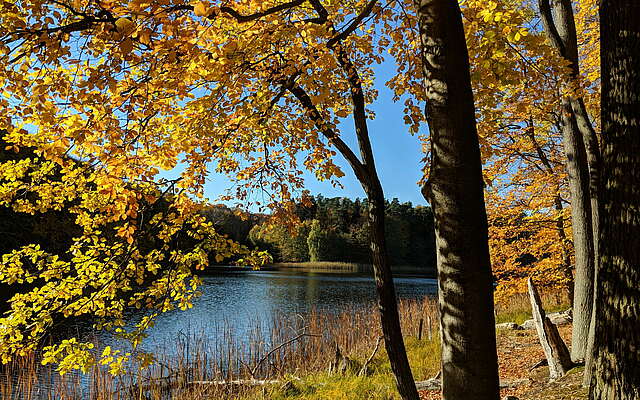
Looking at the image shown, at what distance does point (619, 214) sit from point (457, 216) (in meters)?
0.98

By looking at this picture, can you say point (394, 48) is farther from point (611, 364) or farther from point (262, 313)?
point (262, 313)

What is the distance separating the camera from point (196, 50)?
2.96m

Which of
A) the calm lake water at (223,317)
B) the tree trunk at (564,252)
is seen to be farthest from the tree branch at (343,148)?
the tree trunk at (564,252)

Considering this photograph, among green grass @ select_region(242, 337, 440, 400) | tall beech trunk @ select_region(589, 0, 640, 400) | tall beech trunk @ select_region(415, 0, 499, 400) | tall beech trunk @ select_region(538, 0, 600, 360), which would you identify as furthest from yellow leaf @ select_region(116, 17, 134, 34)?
tall beech trunk @ select_region(538, 0, 600, 360)

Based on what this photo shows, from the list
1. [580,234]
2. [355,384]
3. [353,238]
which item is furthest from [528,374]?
[353,238]

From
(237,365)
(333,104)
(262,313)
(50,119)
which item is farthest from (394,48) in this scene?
(262,313)

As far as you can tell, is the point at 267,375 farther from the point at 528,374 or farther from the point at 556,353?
the point at 556,353

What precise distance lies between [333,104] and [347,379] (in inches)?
161

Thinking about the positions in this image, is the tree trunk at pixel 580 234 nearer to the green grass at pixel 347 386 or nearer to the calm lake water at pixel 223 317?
the green grass at pixel 347 386

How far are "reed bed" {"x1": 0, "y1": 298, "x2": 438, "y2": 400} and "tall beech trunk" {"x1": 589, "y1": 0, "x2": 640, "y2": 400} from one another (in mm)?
3892

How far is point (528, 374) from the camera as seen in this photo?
5.82 m

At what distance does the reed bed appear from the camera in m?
5.96

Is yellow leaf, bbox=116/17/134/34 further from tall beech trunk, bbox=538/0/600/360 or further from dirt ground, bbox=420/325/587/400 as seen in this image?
tall beech trunk, bbox=538/0/600/360

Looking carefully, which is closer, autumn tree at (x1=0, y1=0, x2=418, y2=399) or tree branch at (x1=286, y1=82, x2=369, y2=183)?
autumn tree at (x1=0, y1=0, x2=418, y2=399)
